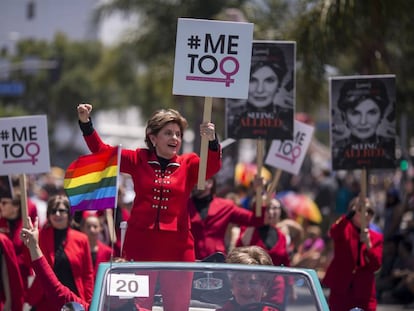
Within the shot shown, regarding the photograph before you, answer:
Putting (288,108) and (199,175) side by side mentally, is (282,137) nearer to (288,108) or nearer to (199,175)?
(288,108)

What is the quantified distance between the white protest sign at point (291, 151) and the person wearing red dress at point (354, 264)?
203 cm

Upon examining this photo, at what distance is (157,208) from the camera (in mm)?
7664

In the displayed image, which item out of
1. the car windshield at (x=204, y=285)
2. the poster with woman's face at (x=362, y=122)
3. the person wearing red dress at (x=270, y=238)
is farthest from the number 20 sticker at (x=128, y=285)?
the poster with woman's face at (x=362, y=122)

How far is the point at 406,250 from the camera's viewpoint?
1606 cm

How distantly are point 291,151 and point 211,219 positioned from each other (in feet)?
6.72

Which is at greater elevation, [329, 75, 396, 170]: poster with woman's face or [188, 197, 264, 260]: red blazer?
[329, 75, 396, 170]: poster with woman's face

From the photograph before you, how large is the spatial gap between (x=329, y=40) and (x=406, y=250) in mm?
3055

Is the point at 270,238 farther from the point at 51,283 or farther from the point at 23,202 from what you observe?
the point at 51,283

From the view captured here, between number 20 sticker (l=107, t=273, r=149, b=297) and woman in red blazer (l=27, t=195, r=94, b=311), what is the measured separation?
2.54m

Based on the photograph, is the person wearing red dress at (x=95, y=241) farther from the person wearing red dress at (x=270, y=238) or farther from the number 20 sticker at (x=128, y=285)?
the number 20 sticker at (x=128, y=285)

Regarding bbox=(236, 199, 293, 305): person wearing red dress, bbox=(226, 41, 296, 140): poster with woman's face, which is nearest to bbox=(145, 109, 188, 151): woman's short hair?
bbox=(236, 199, 293, 305): person wearing red dress

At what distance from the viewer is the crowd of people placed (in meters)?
7.67

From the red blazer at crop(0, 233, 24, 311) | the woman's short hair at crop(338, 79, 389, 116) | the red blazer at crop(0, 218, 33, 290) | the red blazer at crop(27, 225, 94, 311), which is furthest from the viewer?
the woman's short hair at crop(338, 79, 389, 116)

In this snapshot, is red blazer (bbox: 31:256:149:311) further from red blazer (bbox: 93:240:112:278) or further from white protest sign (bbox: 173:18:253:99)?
red blazer (bbox: 93:240:112:278)
